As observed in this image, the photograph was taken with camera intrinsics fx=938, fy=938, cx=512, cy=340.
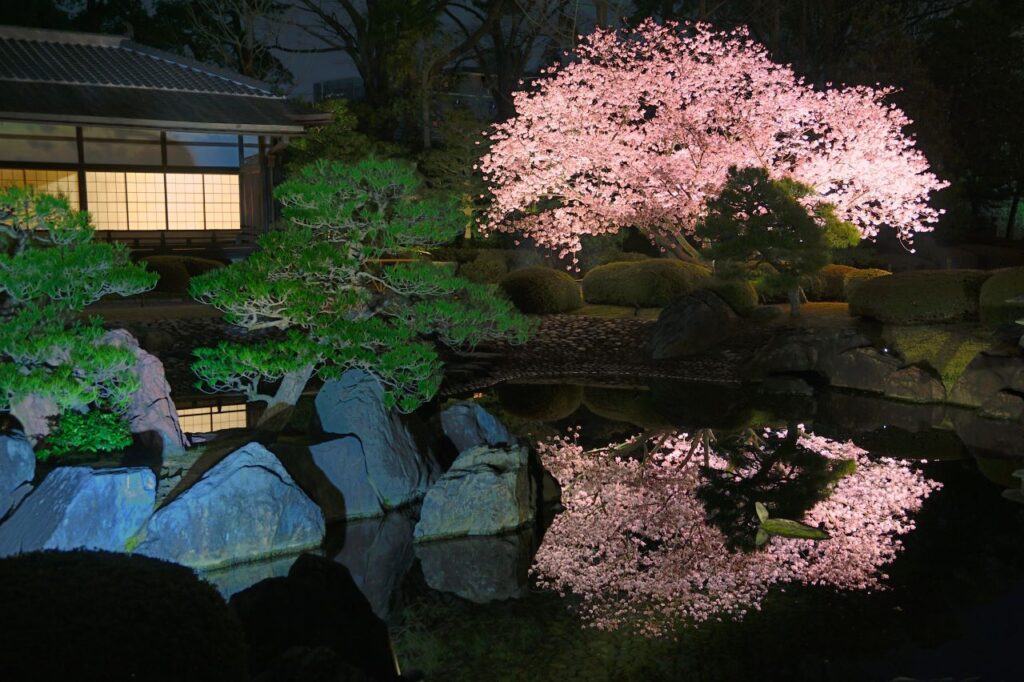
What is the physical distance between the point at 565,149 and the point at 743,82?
3854mm

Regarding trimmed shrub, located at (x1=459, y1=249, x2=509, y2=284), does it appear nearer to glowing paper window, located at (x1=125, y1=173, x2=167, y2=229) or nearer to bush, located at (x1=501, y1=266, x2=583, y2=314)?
bush, located at (x1=501, y1=266, x2=583, y2=314)

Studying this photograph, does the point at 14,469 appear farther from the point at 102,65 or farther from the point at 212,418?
the point at 102,65

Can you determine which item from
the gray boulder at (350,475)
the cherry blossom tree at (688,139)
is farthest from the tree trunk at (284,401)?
the cherry blossom tree at (688,139)

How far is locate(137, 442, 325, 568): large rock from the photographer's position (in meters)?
7.08

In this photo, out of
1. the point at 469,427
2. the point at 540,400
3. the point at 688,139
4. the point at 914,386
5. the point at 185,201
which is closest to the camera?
the point at 469,427

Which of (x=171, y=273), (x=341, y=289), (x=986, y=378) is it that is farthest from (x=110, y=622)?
(x=171, y=273)

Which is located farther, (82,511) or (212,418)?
(212,418)

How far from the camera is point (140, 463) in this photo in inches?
321

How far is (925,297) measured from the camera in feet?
51.0

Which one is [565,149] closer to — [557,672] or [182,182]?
[182,182]

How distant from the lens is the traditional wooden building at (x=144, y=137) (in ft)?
61.1

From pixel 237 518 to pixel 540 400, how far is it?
6.94m

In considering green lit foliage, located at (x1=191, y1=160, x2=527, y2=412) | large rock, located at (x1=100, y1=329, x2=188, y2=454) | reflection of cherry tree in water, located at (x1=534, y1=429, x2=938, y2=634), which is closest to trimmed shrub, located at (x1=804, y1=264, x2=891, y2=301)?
reflection of cherry tree in water, located at (x1=534, y1=429, x2=938, y2=634)

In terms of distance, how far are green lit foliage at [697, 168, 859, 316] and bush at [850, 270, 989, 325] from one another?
113 centimetres
